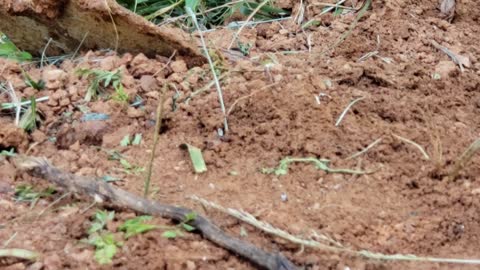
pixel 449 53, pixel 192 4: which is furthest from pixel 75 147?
pixel 449 53

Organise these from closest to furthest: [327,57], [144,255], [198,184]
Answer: [144,255], [198,184], [327,57]

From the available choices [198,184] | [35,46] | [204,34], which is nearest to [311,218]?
[198,184]

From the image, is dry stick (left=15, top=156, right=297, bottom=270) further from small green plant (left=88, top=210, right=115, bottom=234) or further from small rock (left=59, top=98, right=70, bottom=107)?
small rock (left=59, top=98, right=70, bottom=107)

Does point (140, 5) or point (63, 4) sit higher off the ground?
point (63, 4)

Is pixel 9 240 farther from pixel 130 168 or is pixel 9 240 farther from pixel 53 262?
pixel 130 168

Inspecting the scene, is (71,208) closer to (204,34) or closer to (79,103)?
(79,103)

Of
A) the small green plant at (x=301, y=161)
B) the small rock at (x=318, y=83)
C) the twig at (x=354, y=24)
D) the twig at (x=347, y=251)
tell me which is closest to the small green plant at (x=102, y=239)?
the twig at (x=347, y=251)
